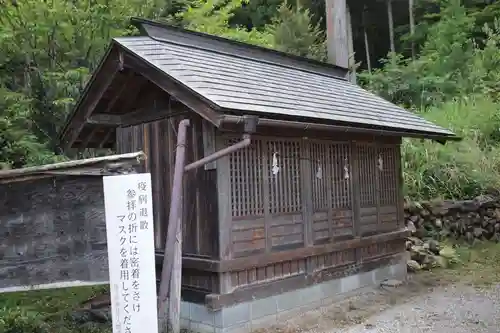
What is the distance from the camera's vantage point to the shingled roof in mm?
6582

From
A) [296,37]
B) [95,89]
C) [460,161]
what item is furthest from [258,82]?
[296,37]

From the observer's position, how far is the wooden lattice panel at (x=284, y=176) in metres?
7.40

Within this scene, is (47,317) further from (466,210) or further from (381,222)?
(466,210)

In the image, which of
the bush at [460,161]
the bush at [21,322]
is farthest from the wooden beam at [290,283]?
the bush at [460,161]

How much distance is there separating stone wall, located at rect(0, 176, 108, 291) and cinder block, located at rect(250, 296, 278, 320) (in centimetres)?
262

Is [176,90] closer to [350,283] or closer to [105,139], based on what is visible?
[105,139]

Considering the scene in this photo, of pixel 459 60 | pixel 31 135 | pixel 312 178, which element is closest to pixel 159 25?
pixel 312 178

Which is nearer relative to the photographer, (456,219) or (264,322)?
(264,322)

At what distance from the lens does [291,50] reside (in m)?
18.4

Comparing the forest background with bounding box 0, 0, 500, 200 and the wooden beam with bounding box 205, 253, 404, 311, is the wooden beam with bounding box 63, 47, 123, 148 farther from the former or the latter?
the wooden beam with bounding box 205, 253, 404, 311

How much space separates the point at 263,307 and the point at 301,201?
173 cm

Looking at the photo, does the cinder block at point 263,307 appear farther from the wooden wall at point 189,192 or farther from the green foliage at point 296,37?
the green foliage at point 296,37

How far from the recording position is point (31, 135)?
1073 centimetres

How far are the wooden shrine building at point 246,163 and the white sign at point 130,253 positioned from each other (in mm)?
1723
